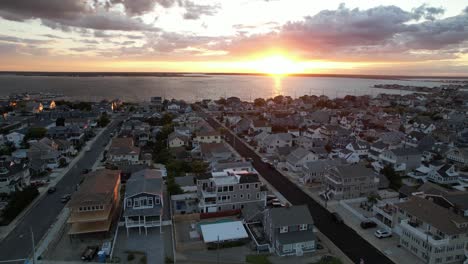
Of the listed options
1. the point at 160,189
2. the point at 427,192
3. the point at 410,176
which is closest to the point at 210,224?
the point at 160,189

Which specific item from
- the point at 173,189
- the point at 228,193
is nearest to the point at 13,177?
the point at 173,189

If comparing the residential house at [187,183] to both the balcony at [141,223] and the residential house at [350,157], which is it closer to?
the balcony at [141,223]

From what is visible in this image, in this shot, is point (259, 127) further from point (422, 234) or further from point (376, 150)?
point (422, 234)

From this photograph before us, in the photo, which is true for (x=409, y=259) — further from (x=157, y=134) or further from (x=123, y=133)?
(x=123, y=133)

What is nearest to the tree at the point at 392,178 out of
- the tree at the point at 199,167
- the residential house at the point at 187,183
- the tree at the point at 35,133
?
the tree at the point at 199,167

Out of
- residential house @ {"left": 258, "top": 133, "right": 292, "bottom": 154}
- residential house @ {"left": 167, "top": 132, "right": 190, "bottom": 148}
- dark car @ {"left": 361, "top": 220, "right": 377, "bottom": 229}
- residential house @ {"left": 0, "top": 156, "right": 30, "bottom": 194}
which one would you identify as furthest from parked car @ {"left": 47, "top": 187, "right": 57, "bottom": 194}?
dark car @ {"left": 361, "top": 220, "right": 377, "bottom": 229}

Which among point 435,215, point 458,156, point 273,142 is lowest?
point 458,156
